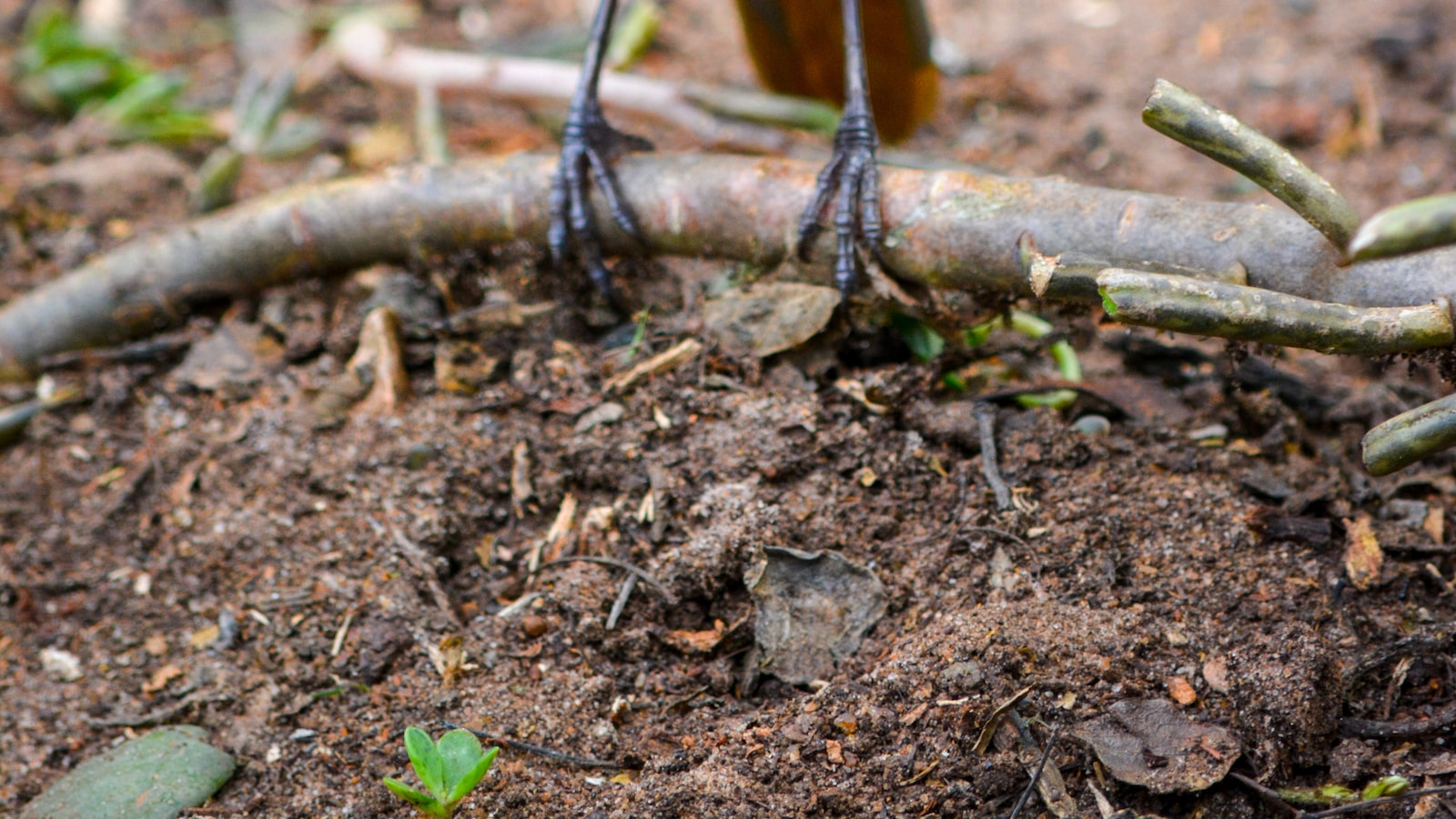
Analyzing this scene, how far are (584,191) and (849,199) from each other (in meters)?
0.63

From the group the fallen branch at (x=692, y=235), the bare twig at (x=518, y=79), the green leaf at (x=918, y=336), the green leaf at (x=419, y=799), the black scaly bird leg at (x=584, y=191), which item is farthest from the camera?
the bare twig at (x=518, y=79)

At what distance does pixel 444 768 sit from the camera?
61.8 inches

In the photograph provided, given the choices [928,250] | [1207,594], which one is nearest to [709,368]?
[928,250]

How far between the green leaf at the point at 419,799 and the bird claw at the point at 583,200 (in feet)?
4.23

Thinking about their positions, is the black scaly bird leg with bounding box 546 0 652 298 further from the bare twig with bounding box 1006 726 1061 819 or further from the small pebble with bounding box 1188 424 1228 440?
the bare twig with bounding box 1006 726 1061 819

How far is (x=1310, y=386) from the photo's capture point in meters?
2.37

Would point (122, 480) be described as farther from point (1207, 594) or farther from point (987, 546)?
point (1207, 594)

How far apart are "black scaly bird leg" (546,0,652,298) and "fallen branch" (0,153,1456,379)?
0.04 metres

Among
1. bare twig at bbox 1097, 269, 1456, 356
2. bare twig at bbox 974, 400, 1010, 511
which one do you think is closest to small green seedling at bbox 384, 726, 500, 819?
bare twig at bbox 974, 400, 1010, 511

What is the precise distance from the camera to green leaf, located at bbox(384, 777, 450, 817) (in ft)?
4.90

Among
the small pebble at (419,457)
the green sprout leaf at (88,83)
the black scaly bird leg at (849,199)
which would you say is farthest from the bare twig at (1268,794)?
the green sprout leaf at (88,83)

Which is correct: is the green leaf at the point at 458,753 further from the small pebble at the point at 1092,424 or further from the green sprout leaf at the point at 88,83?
the green sprout leaf at the point at 88,83

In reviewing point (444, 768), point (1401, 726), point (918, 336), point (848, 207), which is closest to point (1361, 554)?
point (1401, 726)

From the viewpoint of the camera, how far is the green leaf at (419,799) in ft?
4.90
